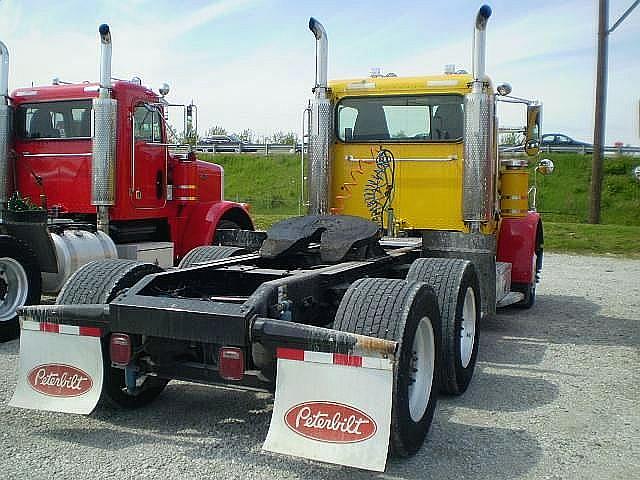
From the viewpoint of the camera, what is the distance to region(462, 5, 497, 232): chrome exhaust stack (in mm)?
7895

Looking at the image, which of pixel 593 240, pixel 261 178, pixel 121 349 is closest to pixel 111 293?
pixel 121 349

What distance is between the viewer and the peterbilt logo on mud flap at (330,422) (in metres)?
3.84

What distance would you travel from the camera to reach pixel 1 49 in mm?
9656

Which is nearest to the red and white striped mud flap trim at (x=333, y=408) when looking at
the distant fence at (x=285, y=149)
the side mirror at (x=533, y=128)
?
the side mirror at (x=533, y=128)

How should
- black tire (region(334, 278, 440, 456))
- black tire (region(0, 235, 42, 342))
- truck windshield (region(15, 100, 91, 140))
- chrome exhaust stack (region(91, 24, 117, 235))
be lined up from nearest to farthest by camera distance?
1. black tire (region(334, 278, 440, 456))
2. black tire (region(0, 235, 42, 342))
3. chrome exhaust stack (region(91, 24, 117, 235))
4. truck windshield (region(15, 100, 91, 140))

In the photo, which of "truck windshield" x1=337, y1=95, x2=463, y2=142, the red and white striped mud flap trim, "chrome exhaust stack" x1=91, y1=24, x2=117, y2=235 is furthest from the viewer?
"chrome exhaust stack" x1=91, y1=24, x2=117, y2=235

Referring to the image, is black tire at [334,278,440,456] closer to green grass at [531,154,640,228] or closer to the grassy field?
the grassy field

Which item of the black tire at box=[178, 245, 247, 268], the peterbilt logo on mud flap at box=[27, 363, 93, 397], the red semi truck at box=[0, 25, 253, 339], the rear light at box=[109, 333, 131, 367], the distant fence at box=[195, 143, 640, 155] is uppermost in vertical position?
the distant fence at box=[195, 143, 640, 155]

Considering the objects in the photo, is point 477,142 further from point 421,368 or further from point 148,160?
point 148,160

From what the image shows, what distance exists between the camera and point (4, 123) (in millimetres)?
9688

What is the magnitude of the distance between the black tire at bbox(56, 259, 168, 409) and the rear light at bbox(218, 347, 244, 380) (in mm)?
935

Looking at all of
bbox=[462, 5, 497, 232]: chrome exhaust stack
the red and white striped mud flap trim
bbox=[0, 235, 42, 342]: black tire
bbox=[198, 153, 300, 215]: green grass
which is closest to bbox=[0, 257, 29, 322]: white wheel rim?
bbox=[0, 235, 42, 342]: black tire

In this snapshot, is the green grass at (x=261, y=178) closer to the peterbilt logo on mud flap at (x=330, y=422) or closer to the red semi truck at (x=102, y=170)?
the red semi truck at (x=102, y=170)

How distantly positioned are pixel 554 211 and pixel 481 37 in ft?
76.9
